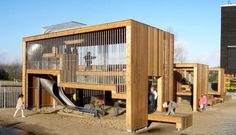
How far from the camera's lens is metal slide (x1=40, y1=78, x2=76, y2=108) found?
2130 centimetres

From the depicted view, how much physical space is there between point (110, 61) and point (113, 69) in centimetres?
51

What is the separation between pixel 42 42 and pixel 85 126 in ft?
26.6

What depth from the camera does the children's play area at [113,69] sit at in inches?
572

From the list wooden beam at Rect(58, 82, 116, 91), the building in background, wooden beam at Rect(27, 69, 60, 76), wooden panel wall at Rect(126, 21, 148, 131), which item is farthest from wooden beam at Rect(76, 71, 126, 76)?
the building in background

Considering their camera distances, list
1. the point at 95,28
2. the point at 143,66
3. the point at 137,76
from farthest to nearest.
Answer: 1. the point at 95,28
2. the point at 143,66
3. the point at 137,76

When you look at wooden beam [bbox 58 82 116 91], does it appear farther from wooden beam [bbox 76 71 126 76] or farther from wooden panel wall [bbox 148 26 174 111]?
wooden panel wall [bbox 148 26 174 111]

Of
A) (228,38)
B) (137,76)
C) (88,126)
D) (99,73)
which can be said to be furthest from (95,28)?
(228,38)

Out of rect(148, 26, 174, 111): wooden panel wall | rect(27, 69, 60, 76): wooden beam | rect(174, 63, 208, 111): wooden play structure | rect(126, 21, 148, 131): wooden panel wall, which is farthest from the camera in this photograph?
rect(174, 63, 208, 111): wooden play structure

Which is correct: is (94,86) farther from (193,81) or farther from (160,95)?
(193,81)

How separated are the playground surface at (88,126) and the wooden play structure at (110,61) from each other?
117 cm

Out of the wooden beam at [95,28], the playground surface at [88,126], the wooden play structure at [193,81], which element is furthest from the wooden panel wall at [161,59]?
the wooden play structure at [193,81]

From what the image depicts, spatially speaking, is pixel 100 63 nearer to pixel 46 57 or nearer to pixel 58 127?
pixel 58 127

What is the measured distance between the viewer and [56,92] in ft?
71.2

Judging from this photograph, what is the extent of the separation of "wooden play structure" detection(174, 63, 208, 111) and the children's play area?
0.24ft
